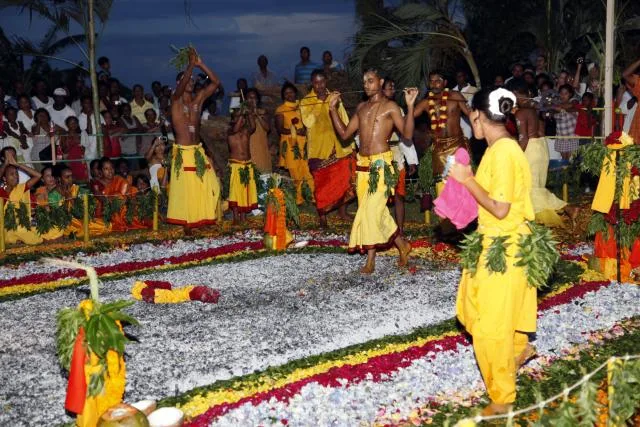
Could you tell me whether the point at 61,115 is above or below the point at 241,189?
above

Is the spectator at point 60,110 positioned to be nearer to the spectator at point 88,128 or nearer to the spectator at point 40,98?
the spectator at point 40,98

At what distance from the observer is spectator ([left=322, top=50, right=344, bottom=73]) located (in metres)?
16.8

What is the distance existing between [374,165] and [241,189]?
3.87 metres

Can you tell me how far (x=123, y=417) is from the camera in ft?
15.0

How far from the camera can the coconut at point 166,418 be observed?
189 inches

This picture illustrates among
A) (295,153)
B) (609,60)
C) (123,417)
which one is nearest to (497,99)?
(123,417)

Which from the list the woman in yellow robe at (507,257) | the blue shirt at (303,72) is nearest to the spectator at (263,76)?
the blue shirt at (303,72)

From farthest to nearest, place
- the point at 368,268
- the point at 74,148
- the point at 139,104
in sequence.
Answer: the point at 139,104 < the point at 74,148 < the point at 368,268

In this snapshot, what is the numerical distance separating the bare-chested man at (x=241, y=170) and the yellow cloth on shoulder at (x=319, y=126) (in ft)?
3.50

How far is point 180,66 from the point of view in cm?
1113

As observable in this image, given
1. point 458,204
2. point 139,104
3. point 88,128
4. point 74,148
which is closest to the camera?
point 458,204

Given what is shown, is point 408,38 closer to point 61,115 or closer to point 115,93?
point 115,93

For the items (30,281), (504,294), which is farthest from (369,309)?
(30,281)

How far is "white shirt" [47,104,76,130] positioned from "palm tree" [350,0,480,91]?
4880 millimetres
